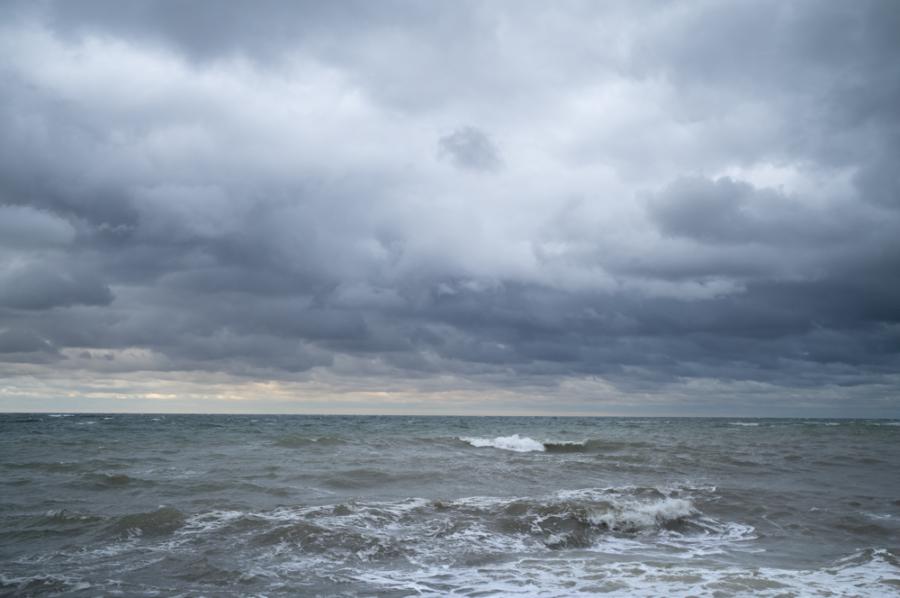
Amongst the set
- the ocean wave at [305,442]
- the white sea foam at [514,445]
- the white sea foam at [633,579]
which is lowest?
the white sea foam at [514,445]

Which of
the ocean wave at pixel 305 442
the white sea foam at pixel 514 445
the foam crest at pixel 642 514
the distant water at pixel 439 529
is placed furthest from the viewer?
the white sea foam at pixel 514 445

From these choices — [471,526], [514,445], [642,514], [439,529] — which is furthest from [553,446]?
[439,529]

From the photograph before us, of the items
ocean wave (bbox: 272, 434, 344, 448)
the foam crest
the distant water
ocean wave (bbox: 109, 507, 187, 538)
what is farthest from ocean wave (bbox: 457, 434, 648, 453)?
ocean wave (bbox: 109, 507, 187, 538)

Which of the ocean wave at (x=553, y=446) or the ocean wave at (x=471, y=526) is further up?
the ocean wave at (x=471, y=526)

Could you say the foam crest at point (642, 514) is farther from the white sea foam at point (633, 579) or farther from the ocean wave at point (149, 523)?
the ocean wave at point (149, 523)

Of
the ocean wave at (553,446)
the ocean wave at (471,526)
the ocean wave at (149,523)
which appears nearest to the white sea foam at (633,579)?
the ocean wave at (471,526)

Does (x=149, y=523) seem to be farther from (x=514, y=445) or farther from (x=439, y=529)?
(x=514, y=445)

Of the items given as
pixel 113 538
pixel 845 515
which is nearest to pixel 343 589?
pixel 113 538

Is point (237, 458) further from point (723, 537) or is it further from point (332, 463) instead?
point (723, 537)

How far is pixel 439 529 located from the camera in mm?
12828

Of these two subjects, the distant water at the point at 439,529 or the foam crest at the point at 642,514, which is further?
the foam crest at the point at 642,514

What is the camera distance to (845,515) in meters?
14.7

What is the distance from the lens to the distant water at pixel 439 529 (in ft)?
29.8

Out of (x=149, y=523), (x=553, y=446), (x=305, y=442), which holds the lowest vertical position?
(x=553, y=446)
